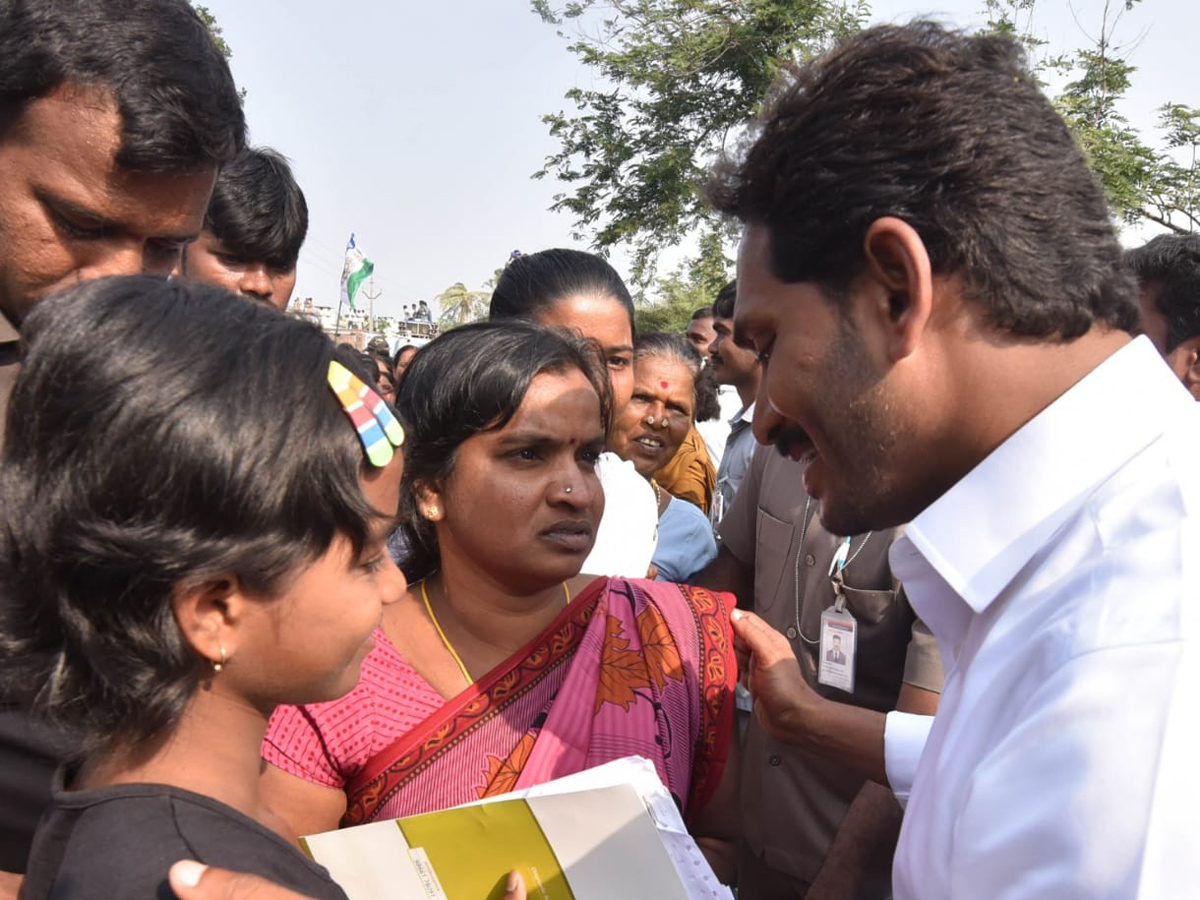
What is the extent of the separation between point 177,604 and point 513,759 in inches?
40.2

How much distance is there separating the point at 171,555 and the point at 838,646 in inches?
72.9

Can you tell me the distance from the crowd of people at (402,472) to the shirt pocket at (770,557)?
0.74 meters

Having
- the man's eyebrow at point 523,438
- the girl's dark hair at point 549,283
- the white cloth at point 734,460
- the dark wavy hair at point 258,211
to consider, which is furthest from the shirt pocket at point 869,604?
the white cloth at point 734,460

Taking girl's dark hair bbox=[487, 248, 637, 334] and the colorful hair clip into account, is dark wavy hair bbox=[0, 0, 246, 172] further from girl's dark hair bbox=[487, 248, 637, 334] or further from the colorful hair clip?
girl's dark hair bbox=[487, 248, 637, 334]

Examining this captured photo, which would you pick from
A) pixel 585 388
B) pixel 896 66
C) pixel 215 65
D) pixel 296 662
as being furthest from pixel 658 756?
pixel 215 65

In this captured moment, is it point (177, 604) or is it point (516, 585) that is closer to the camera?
point (177, 604)

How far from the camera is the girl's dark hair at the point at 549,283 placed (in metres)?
3.45

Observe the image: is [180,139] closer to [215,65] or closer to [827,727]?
[215,65]

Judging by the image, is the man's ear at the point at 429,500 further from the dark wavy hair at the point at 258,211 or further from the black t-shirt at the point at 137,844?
the dark wavy hair at the point at 258,211

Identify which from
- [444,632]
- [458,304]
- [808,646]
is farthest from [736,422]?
[458,304]

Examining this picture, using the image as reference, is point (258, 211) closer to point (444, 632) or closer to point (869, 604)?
point (444, 632)

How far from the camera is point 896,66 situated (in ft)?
4.68

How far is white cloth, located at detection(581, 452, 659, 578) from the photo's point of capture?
3.21 m

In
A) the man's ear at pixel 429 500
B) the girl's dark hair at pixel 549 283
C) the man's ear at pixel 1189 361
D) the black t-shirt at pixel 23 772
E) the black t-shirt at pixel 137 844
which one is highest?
the man's ear at pixel 1189 361
